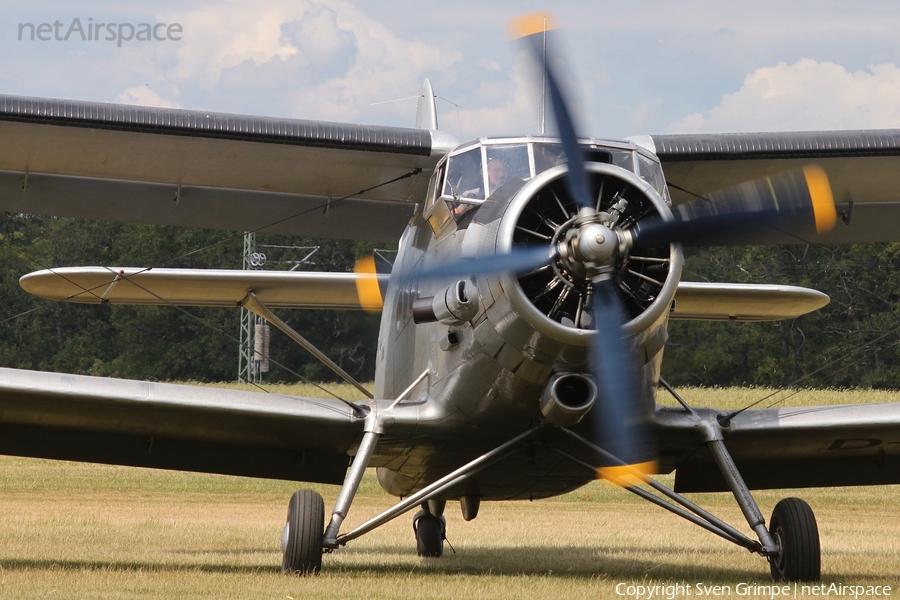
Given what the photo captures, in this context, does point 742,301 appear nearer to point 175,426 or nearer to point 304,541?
point 304,541

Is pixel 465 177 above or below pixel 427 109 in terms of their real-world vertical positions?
below

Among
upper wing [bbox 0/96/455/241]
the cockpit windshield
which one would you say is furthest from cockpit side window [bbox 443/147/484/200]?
upper wing [bbox 0/96/455/241]

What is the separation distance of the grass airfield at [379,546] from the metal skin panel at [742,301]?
7.76 ft

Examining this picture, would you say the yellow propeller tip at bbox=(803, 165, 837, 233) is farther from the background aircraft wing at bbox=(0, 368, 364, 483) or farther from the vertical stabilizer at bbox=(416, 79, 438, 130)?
the vertical stabilizer at bbox=(416, 79, 438, 130)

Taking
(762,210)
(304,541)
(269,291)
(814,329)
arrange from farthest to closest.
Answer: (814,329) → (269,291) → (304,541) → (762,210)

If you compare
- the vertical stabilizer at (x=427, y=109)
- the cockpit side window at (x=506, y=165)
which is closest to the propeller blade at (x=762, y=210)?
the cockpit side window at (x=506, y=165)

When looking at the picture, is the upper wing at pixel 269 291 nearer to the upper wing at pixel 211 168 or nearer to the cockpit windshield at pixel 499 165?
the upper wing at pixel 211 168

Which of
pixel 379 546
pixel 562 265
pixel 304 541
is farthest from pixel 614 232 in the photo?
pixel 379 546

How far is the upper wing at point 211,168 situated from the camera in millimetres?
10750

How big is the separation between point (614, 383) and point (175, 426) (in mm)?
3850

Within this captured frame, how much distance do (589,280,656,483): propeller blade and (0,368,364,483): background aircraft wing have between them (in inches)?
79.6

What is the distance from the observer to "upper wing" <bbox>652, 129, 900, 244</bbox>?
1105cm

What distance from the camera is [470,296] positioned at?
309 inches

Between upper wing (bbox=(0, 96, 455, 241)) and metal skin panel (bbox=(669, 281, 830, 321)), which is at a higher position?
upper wing (bbox=(0, 96, 455, 241))
